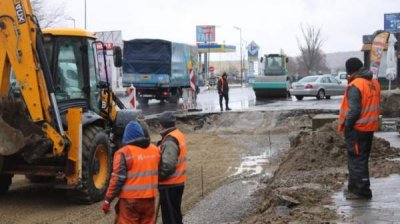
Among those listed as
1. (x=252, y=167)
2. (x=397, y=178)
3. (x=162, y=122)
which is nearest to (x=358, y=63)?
(x=397, y=178)

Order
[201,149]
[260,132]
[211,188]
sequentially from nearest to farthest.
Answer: [211,188] < [201,149] < [260,132]

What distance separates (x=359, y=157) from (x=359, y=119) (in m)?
0.51

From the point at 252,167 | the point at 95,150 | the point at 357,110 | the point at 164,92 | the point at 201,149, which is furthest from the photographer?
the point at 164,92

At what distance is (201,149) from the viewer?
15883 millimetres

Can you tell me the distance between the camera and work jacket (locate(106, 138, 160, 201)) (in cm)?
566

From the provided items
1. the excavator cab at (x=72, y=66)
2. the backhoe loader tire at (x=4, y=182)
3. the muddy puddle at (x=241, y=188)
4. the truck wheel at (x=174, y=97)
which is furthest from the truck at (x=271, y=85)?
the backhoe loader tire at (x=4, y=182)

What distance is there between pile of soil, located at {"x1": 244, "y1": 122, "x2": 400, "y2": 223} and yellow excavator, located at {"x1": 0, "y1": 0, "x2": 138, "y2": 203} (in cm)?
288

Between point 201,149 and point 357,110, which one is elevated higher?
point 357,110

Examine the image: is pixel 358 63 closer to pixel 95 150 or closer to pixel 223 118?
pixel 95 150

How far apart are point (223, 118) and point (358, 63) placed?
14.5 metres

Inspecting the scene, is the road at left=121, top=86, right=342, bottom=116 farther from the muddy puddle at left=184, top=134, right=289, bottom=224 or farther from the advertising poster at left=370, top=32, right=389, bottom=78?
the muddy puddle at left=184, top=134, right=289, bottom=224

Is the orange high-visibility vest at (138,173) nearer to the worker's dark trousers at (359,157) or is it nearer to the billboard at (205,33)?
the worker's dark trousers at (359,157)

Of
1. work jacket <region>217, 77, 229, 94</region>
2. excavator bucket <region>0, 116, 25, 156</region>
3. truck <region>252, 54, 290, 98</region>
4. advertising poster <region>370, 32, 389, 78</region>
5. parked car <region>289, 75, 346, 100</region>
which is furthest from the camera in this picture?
truck <region>252, 54, 290, 98</region>

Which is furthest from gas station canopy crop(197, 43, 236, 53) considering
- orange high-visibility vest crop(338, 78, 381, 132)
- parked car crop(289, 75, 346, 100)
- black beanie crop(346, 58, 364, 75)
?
orange high-visibility vest crop(338, 78, 381, 132)
